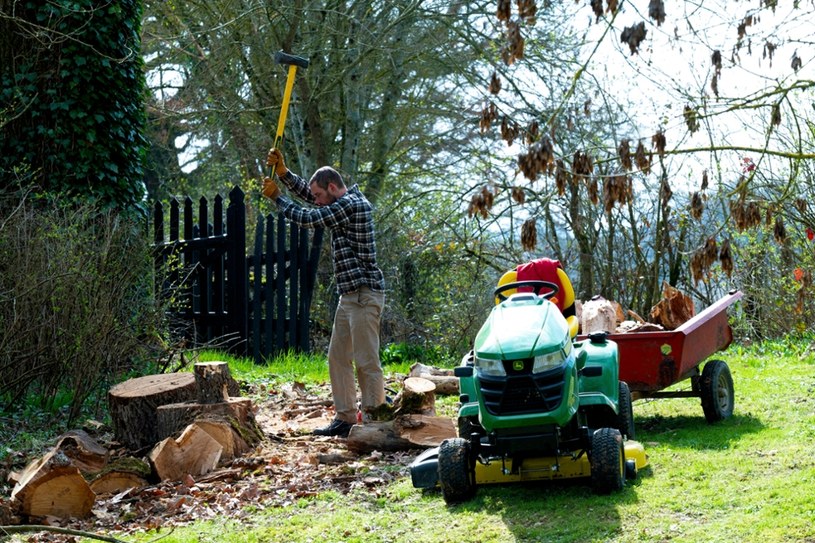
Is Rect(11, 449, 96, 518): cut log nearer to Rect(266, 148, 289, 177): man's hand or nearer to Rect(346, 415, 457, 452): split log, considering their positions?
Rect(346, 415, 457, 452): split log

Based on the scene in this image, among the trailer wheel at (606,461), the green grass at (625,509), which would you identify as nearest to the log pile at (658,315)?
the green grass at (625,509)

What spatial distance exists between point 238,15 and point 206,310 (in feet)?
15.8

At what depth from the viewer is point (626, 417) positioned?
676 cm

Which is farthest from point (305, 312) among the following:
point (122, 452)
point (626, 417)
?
point (626, 417)

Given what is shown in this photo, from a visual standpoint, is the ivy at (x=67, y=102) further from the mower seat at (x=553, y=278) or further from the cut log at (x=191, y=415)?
the mower seat at (x=553, y=278)

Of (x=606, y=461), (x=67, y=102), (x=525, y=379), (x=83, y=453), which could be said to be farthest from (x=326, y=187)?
(x=67, y=102)

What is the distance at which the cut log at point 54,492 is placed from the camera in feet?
19.7

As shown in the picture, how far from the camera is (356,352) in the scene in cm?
824

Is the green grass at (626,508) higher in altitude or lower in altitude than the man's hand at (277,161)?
lower

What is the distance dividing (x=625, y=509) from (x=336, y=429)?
3326 millimetres

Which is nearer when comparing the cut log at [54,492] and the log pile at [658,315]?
the cut log at [54,492]

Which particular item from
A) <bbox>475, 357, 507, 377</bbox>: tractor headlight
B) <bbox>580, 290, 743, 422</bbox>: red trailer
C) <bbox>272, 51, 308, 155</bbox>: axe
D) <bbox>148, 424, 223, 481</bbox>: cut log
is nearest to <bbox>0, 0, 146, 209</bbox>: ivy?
<bbox>272, 51, 308, 155</bbox>: axe

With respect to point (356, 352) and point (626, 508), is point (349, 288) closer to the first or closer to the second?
point (356, 352)

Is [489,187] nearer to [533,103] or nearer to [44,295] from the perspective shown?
[44,295]
